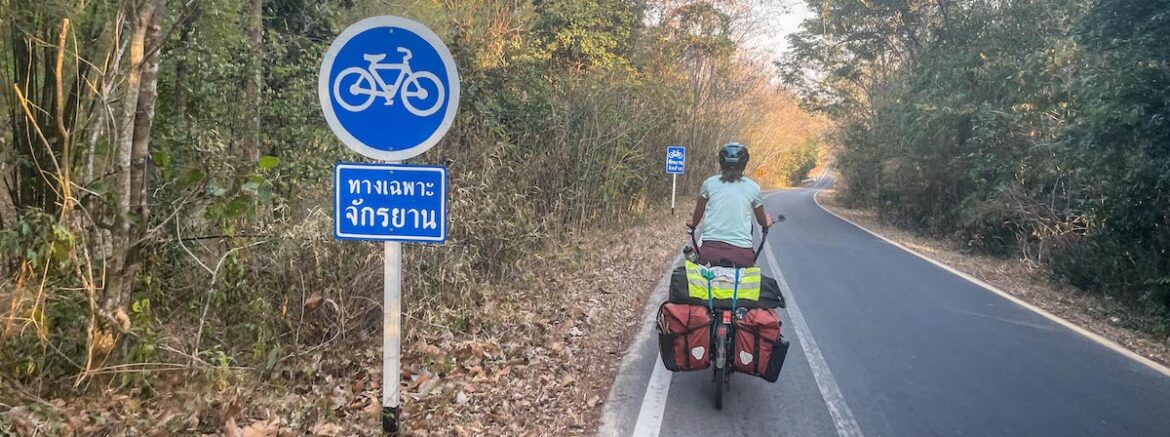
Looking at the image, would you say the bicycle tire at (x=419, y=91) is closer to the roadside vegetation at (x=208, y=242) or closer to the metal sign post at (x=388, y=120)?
the metal sign post at (x=388, y=120)

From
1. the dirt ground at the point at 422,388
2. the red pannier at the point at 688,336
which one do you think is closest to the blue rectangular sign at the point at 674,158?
the dirt ground at the point at 422,388

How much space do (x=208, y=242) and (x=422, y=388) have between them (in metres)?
1.84

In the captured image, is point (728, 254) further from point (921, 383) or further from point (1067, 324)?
point (1067, 324)

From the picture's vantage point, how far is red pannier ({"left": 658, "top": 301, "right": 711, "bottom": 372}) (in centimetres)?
497

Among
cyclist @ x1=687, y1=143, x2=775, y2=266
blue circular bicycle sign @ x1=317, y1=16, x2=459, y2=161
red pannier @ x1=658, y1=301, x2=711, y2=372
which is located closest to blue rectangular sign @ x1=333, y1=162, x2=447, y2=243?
blue circular bicycle sign @ x1=317, y1=16, x2=459, y2=161

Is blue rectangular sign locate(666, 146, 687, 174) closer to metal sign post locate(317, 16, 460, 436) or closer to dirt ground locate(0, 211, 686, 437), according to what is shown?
dirt ground locate(0, 211, 686, 437)

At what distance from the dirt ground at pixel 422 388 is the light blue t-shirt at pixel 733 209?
5.06ft

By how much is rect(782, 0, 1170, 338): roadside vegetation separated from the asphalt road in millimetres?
2456

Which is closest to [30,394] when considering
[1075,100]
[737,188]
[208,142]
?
[208,142]

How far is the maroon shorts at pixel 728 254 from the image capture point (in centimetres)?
532

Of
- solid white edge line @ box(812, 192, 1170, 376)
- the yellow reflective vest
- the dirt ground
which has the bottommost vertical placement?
solid white edge line @ box(812, 192, 1170, 376)

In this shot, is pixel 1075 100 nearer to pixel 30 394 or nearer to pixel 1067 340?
pixel 1067 340

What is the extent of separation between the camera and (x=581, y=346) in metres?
6.59

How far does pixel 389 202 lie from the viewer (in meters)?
3.26
